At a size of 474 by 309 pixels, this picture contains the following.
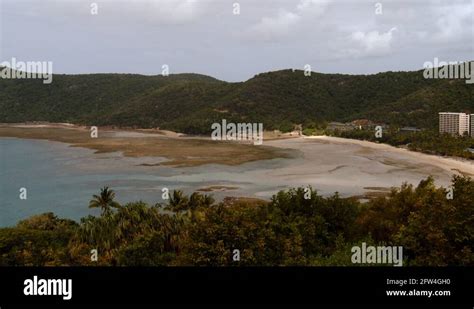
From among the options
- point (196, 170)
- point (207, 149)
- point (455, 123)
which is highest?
point (455, 123)

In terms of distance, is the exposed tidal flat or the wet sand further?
the wet sand

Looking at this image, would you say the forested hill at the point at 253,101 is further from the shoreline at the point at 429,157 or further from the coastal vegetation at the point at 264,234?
the coastal vegetation at the point at 264,234

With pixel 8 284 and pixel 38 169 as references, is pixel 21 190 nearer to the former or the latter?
pixel 38 169

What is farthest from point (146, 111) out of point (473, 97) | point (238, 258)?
point (238, 258)

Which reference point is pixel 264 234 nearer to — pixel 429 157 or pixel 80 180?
pixel 80 180

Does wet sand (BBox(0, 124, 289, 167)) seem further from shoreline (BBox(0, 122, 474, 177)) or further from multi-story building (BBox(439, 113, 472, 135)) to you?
multi-story building (BBox(439, 113, 472, 135))

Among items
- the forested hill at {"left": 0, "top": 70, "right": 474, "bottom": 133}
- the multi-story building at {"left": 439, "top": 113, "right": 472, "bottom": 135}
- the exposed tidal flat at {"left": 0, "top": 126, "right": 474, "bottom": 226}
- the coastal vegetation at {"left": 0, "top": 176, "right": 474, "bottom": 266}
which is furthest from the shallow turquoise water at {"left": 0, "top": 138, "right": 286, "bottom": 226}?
the forested hill at {"left": 0, "top": 70, "right": 474, "bottom": 133}

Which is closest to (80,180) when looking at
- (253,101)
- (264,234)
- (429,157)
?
(264,234)
